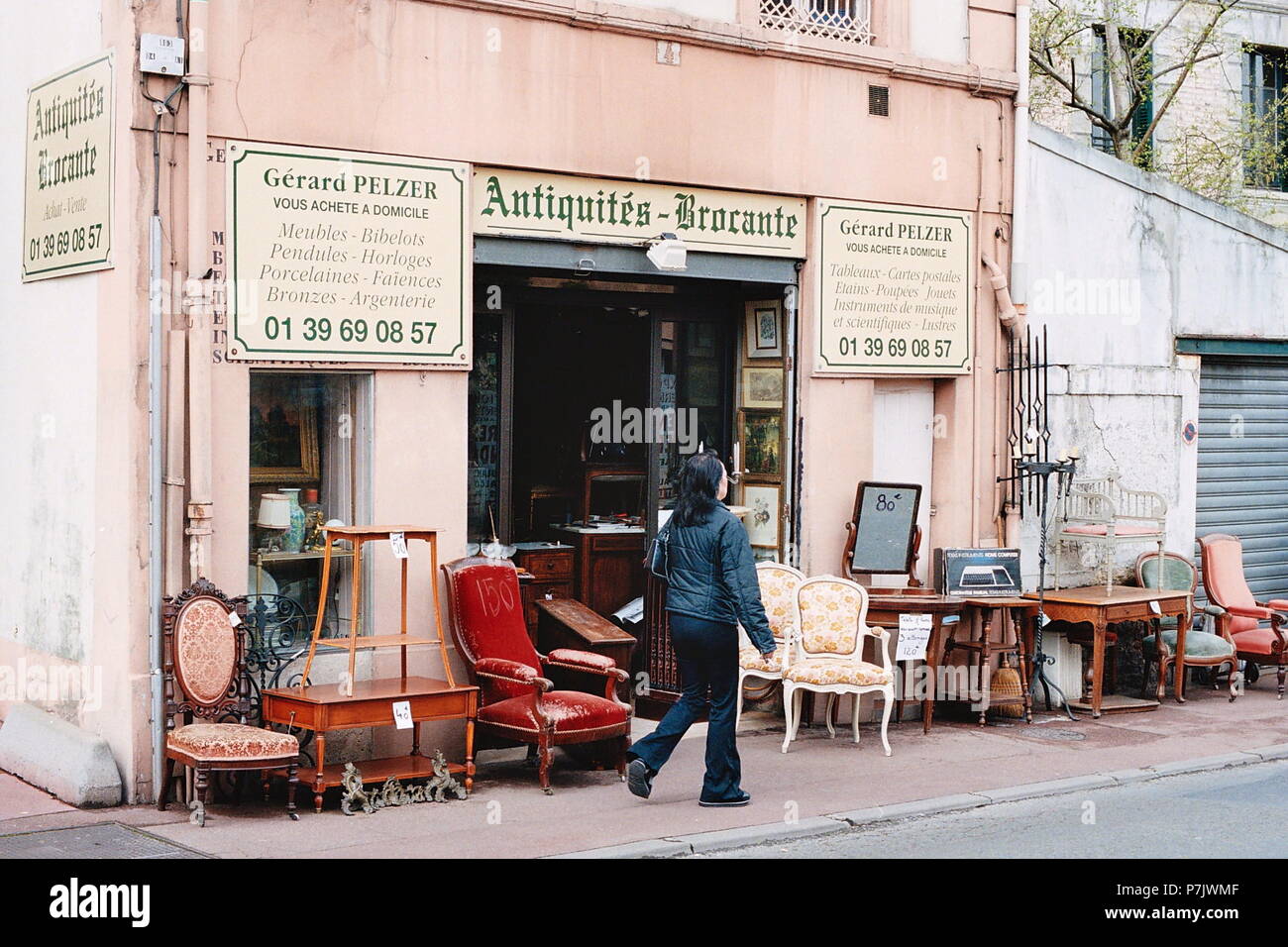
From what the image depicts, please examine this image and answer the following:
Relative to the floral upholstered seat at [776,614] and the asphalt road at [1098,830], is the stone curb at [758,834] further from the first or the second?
the floral upholstered seat at [776,614]

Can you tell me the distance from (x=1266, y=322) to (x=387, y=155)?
9471 mm

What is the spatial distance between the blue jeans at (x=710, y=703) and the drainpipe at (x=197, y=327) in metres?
2.80

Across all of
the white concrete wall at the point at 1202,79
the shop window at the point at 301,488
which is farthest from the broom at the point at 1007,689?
the white concrete wall at the point at 1202,79

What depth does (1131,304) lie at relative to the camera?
1388 cm

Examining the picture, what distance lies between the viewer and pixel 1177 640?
1315 cm

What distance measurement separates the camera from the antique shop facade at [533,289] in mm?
8922

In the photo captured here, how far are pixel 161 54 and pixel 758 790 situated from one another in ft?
18.4

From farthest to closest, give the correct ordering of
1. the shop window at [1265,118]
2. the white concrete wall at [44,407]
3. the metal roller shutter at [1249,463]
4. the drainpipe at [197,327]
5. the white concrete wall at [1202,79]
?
the white concrete wall at [1202,79], the shop window at [1265,118], the metal roller shutter at [1249,463], the white concrete wall at [44,407], the drainpipe at [197,327]

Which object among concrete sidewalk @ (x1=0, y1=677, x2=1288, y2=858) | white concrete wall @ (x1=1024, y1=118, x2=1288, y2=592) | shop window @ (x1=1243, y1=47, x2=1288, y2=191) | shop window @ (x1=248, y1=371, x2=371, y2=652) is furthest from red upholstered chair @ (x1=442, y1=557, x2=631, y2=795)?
shop window @ (x1=1243, y1=47, x2=1288, y2=191)

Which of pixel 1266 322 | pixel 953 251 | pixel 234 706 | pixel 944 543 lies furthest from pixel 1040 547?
pixel 234 706

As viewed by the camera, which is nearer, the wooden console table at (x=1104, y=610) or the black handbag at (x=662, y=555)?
the black handbag at (x=662, y=555)

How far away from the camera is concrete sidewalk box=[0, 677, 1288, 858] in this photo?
26.7 feet

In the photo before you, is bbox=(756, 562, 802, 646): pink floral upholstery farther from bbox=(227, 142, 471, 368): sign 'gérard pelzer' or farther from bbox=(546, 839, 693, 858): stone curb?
bbox=(546, 839, 693, 858): stone curb

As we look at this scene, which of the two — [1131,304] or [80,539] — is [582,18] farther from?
[1131,304]
